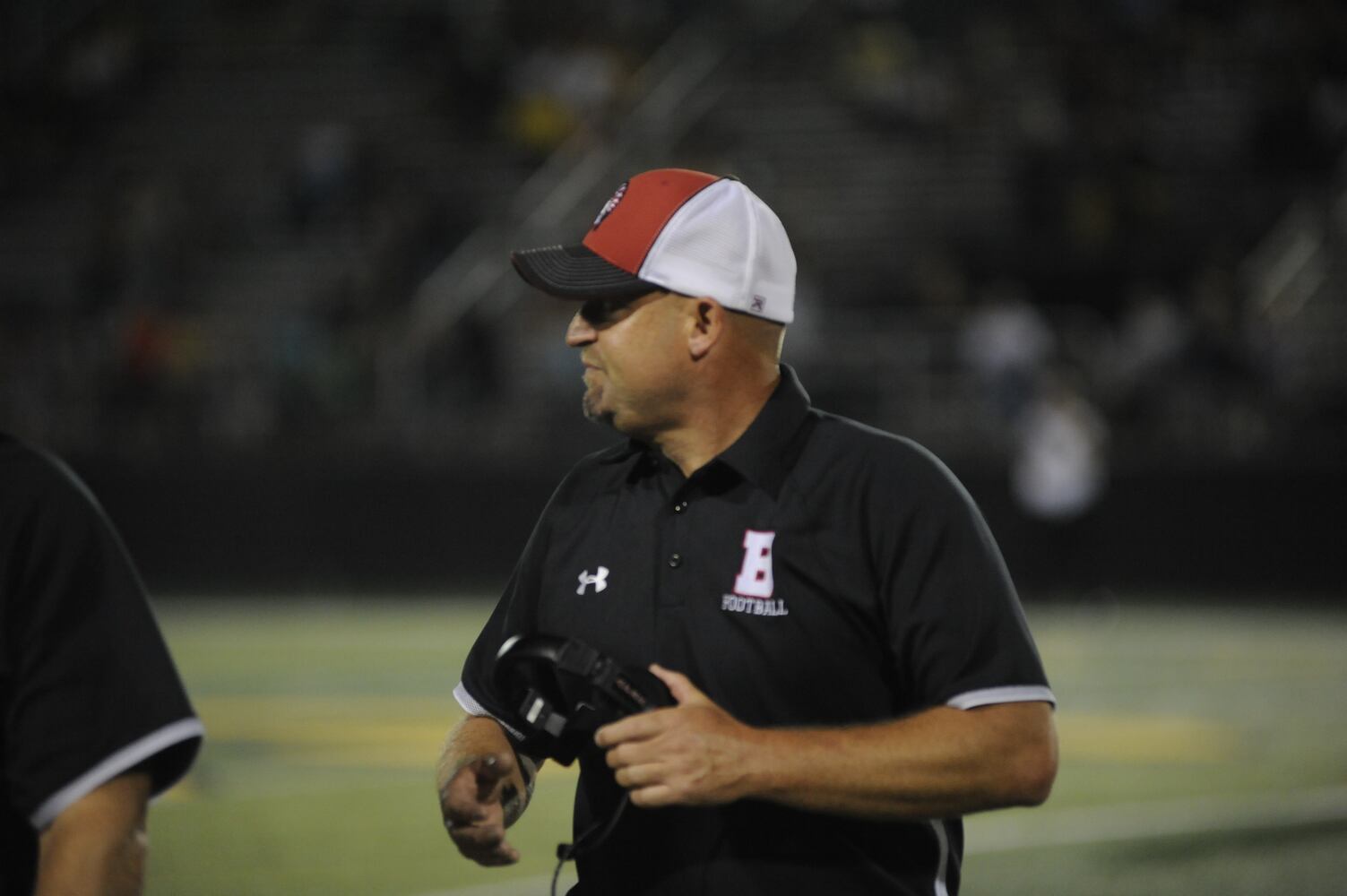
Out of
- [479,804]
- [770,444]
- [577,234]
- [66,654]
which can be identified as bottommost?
[479,804]

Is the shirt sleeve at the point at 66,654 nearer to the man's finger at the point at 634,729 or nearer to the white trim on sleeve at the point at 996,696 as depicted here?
the man's finger at the point at 634,729

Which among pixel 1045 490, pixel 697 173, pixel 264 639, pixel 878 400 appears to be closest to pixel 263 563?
pixel 264 639

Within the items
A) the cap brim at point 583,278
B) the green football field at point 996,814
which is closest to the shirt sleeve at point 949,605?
the cap brim at point 583,278

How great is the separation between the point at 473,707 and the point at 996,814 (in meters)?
5.67

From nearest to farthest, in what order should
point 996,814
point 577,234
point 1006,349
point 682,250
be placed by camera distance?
1. point 682,250
2. point 996,814
3. point 1006,349
4. point 577,234

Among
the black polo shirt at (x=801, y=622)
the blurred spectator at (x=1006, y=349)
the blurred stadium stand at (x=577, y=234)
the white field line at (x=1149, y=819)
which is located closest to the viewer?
the black polo shirt at (x=801, y=622)

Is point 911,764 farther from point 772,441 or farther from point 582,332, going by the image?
point 582,332

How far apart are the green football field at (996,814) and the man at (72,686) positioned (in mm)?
4643

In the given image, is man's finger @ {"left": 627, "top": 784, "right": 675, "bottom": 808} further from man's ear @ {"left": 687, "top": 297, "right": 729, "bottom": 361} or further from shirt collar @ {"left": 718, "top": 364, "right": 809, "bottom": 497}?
man's ear @ {"left": 687, "top": 297, "right": 729, "bottom": 361}

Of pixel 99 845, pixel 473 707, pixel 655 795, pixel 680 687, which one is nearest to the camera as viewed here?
pixel 99 845

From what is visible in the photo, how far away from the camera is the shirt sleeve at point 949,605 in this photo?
2955mm

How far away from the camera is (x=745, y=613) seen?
3.10 m

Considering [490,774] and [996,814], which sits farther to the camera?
[996,814]


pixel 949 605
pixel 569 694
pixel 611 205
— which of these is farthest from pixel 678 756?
pixel 611 205
